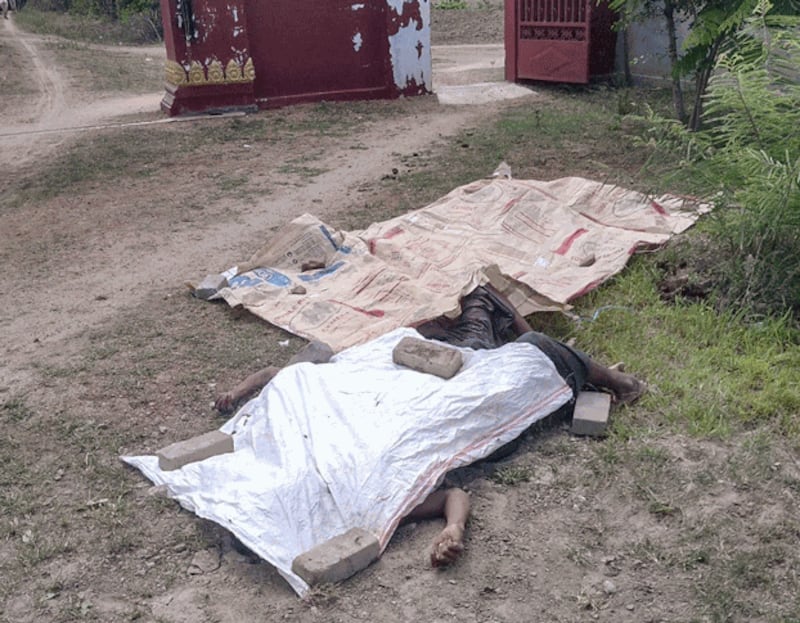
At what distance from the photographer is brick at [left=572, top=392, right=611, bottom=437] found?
3273 millimetres

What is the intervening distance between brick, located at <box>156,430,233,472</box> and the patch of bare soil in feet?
0.40

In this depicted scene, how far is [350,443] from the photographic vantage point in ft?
9.64

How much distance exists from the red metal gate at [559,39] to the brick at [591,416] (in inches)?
306

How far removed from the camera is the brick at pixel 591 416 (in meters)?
3.27

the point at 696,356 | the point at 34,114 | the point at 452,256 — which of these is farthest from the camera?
the point at 34,114

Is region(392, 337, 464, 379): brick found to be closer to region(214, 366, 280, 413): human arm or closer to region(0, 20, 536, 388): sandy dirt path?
region(214, 366, 280, 413): human arm

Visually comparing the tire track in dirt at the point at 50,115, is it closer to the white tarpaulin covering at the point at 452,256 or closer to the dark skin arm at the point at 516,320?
the white tarpaulin covering at the point at 452,256

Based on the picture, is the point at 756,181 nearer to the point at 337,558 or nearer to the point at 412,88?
the point at 337,558

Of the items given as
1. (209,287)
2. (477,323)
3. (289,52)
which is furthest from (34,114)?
(477,323)

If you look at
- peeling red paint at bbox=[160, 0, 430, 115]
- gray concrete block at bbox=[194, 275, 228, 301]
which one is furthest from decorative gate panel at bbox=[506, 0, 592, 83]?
gray concrete block at bbox=[194, 275, 228, 301]

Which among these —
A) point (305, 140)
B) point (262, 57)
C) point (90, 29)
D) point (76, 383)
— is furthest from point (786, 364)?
point (90, 29)

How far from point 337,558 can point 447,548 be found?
1.07ft

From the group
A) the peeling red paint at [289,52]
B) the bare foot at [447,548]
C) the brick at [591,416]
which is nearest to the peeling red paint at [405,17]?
the peeling red paint at [289,52]

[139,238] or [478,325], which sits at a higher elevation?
[478,325]
